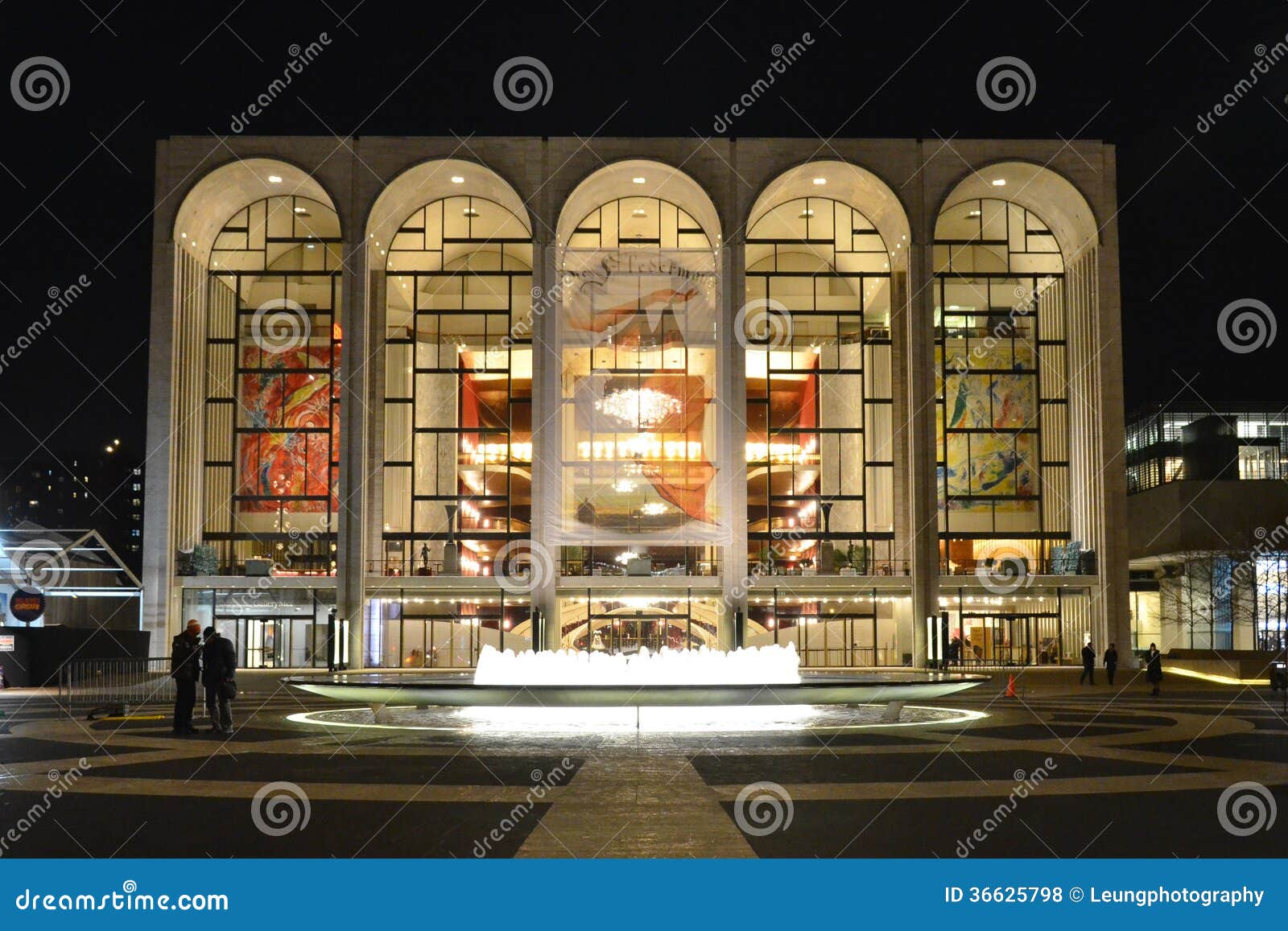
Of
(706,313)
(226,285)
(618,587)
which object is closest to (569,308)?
(706,313)

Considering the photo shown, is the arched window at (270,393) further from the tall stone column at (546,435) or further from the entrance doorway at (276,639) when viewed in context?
the tall stone column at (546,435)

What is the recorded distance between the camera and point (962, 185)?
160 ft

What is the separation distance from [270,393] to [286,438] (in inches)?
76.7

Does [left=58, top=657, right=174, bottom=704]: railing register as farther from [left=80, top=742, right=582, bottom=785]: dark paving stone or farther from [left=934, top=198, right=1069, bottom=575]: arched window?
[left=934, top=198, right=1069, bottom=575]: arched window

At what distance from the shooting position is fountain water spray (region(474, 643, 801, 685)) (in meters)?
22.1

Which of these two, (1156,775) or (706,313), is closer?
(1156,775)

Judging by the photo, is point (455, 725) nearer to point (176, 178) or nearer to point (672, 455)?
point (672, 455)

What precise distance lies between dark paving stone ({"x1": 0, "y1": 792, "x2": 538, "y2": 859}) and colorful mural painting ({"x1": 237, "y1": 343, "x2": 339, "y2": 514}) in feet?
130

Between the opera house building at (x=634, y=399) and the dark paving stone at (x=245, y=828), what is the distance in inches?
1422

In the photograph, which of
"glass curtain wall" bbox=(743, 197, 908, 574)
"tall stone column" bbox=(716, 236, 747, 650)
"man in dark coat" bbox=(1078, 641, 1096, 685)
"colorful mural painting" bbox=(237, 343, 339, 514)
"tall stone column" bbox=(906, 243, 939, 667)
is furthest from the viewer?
"colorful mural painting" bbox=(237, 343, 339, 514)

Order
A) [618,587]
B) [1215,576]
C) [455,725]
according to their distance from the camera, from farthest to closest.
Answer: [1215,576] < [618,587] < [455,725]

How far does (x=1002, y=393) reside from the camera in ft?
168

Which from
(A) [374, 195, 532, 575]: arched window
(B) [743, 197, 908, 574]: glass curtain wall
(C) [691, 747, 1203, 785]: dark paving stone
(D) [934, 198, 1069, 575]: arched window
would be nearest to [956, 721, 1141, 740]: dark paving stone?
(C) [691, 747, 1203, 785]: dark paving stone

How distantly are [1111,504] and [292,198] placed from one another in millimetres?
34650
